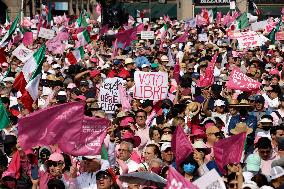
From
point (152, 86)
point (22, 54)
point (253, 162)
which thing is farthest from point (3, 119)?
point (22, 54)

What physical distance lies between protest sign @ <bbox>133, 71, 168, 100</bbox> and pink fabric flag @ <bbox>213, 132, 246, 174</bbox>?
178 inches

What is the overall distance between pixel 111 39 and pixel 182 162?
22.1 m

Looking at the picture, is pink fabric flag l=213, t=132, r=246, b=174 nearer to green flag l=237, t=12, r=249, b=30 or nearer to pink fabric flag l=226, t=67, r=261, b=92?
pink fabric flag l=226, t=67, r=261, b=92

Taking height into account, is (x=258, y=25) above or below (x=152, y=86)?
above

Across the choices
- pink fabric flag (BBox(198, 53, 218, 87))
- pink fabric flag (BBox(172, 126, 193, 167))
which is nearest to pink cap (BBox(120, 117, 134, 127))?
pink fabric flag (BBox(172, 126, 193, 167))

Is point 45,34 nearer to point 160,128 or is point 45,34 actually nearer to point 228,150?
point 160,128

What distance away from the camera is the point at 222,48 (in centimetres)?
2228

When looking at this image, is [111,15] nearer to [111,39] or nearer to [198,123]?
[111,39]

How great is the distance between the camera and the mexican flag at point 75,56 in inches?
800

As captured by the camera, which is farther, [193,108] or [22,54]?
[22,54]

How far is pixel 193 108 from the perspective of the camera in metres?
11.4

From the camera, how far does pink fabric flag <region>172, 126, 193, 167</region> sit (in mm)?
8297

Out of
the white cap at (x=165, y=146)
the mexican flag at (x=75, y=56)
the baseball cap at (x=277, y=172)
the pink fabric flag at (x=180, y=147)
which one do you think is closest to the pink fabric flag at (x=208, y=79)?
the white cap at (x=165, y=146)

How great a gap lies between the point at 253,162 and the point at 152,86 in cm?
481
